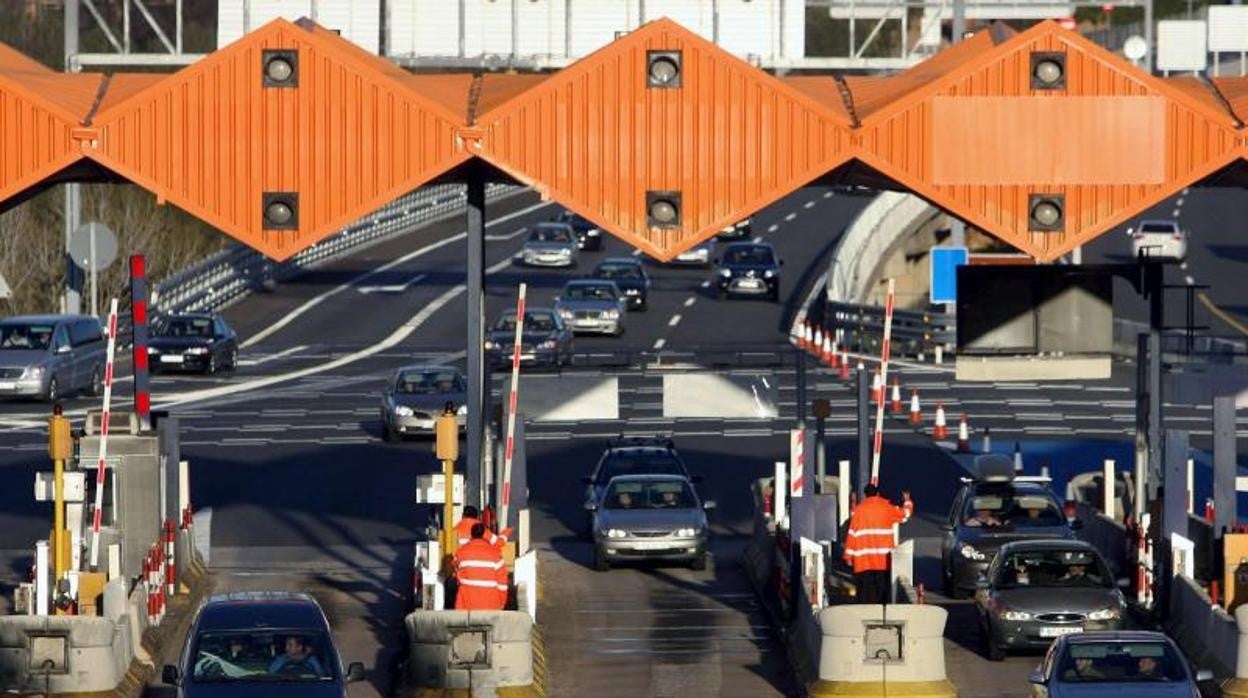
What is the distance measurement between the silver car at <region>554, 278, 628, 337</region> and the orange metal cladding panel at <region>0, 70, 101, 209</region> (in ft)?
126

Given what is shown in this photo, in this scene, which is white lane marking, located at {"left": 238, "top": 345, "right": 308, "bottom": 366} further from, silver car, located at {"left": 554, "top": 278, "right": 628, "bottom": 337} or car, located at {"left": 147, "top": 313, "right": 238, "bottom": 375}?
silver car, located at {"left": 554, "top": 278, "right": 628, "bottom": 337}

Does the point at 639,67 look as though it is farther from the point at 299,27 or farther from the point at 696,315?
the point at 696,315

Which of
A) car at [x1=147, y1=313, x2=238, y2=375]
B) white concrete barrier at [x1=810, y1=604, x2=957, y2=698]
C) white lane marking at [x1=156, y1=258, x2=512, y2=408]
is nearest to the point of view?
white concrete barrier at [x1=810, y1=604, x2=957, y2=698]

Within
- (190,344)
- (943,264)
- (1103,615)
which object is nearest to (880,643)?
(1103,615)

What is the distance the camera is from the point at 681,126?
1139 inches

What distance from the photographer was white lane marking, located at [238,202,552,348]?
237ft

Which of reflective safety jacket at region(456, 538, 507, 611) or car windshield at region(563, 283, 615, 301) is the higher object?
car windshield at region(563, 283, 615, 301)

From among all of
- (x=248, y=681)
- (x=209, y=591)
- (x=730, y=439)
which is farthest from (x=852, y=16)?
(x=248, y=681)

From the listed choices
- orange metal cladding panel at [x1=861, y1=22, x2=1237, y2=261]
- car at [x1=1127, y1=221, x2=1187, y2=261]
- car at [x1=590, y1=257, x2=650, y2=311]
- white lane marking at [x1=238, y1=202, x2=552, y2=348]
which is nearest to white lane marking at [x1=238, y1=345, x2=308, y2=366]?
white lane marking at [x1=238, y1=202, x2=552, y2=348]

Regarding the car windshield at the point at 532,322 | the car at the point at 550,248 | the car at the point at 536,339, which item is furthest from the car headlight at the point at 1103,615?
the car at the point at 550,248

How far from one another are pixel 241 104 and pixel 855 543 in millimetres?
7608

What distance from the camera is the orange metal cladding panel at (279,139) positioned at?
2884cm

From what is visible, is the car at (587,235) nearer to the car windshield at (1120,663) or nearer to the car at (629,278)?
the car at (629,278)

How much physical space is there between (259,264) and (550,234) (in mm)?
9479
